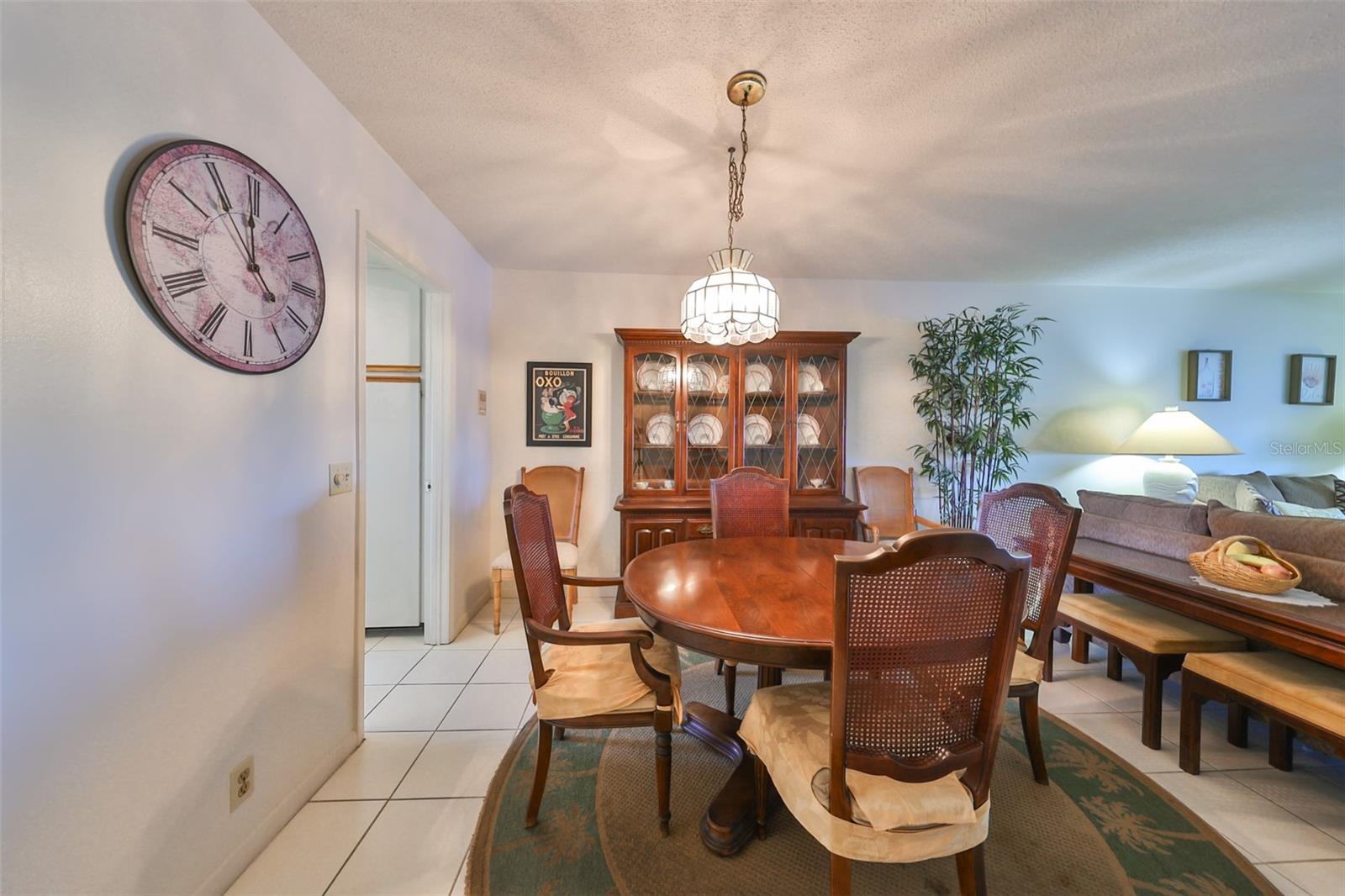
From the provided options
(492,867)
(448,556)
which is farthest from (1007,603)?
(448,556)

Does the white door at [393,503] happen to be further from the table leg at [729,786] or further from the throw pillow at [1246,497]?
the throw pillow at [1246,497]

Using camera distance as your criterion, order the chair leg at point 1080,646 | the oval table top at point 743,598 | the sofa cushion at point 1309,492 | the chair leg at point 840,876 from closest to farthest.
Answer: the chair leg at point 840,876 < the oval table top at point 743,598 < the chair leg at point 1080,646 < the sofa cushion at point 1309,492

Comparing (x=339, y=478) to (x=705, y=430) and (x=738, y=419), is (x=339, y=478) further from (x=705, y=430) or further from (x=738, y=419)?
(x=738, y=419)

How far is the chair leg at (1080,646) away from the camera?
8.05 feet

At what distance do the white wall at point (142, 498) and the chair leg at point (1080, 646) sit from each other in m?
3.52

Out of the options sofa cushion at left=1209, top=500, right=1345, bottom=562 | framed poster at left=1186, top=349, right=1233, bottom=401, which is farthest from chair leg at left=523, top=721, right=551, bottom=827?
framed poster at left=1186, top=349, right=1233, bottom=401

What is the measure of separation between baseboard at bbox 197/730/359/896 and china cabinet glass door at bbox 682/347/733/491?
2.21m

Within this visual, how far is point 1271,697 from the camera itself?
1.46 metres

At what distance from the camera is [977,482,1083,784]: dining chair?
149 centimetres

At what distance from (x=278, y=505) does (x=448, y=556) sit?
4.46 ft

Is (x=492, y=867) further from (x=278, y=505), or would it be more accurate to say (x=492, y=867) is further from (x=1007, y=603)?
(x=1007, y=603)

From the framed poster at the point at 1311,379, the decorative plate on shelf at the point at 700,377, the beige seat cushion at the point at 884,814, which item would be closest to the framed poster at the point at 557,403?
the decorative plate on shelf at the point at 700,377

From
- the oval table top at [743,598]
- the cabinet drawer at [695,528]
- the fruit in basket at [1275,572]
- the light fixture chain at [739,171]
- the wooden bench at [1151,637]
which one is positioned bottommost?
the wooden bench at [1151,637]

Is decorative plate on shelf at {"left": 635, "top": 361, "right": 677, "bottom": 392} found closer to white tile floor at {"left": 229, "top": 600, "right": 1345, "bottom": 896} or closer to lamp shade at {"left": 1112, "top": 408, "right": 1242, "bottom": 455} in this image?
white tile floor at {"left": 229, "top": 600, "right": 1345, "bottom": 896}
